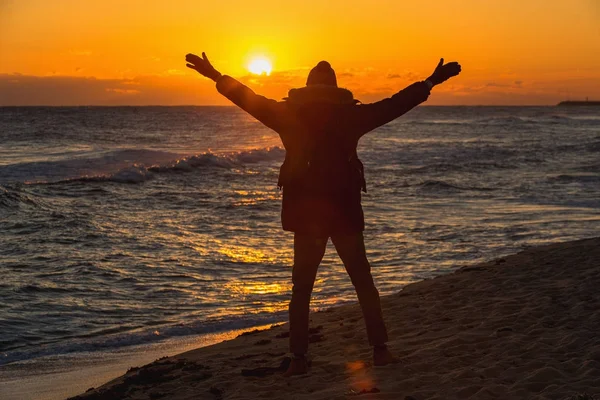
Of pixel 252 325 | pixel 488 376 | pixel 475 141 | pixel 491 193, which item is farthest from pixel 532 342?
pixel 475 141

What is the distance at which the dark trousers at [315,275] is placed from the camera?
541 centimetres

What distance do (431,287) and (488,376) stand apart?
4010mm

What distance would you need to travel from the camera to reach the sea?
9422 millimetres

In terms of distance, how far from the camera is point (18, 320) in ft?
30.6

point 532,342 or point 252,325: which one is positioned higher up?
point 532,342

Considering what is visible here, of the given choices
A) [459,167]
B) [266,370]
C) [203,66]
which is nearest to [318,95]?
[203,66]

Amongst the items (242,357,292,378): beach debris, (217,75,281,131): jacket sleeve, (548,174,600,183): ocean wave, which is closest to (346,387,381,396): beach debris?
(242,357,292,378): beach debris

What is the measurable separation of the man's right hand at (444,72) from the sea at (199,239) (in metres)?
4.59

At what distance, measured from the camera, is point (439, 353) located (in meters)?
6.03

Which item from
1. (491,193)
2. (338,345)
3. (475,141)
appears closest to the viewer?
(338,345)

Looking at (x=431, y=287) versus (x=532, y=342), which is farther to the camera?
(x=431, y=287)

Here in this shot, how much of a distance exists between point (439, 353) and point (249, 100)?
250 centimetres

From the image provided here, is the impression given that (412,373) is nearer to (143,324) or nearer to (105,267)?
(143,324)

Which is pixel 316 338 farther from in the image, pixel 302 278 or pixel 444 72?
pixel 444 72
